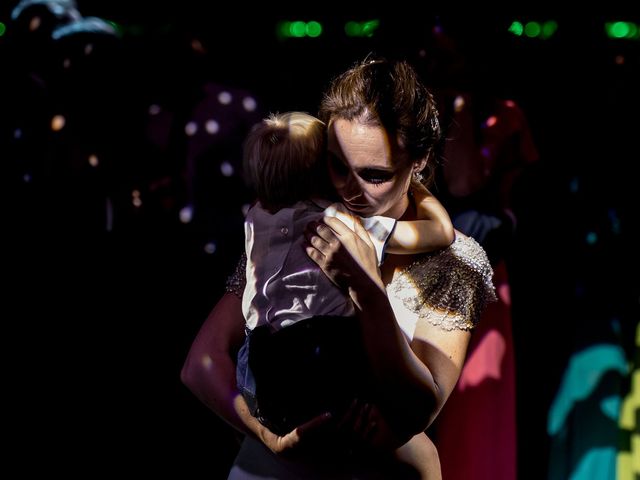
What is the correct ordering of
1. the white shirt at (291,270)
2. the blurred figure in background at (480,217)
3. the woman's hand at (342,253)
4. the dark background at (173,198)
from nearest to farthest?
1. the woman's hand at (342,253)
2. the white shirt at (291,270)
3. the blurred figure in background at (480,217)
4. the dark background at (173,198)

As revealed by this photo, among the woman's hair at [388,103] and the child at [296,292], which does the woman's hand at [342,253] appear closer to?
the child at [296,292]

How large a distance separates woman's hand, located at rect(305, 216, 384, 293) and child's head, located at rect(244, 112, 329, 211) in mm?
98

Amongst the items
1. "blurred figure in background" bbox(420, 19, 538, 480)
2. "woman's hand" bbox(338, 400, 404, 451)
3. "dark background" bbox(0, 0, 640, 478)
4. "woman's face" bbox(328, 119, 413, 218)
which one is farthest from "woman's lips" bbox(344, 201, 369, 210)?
"dark background" bbox(0, 0, 640, 478)

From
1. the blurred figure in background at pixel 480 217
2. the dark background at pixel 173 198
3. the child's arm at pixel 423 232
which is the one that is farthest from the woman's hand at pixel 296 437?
the dark background at pixel 173 198

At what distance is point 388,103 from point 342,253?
0.92 ft

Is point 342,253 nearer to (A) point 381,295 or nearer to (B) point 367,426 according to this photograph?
(A) point 381,295

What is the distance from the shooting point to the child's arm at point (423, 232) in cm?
118

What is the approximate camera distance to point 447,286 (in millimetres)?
1229

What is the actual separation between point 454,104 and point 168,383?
1305 millimetres

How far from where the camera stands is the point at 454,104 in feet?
5.67

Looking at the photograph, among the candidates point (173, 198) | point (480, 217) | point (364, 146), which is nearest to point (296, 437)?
point (364, 146)

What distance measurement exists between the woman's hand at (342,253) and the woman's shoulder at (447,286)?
168mm

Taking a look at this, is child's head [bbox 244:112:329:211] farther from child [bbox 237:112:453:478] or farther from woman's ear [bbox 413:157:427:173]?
woman's ear [bbox 413:157:427:173]

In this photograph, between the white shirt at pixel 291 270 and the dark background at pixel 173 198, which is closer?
the white shirt at pixel 291 270
